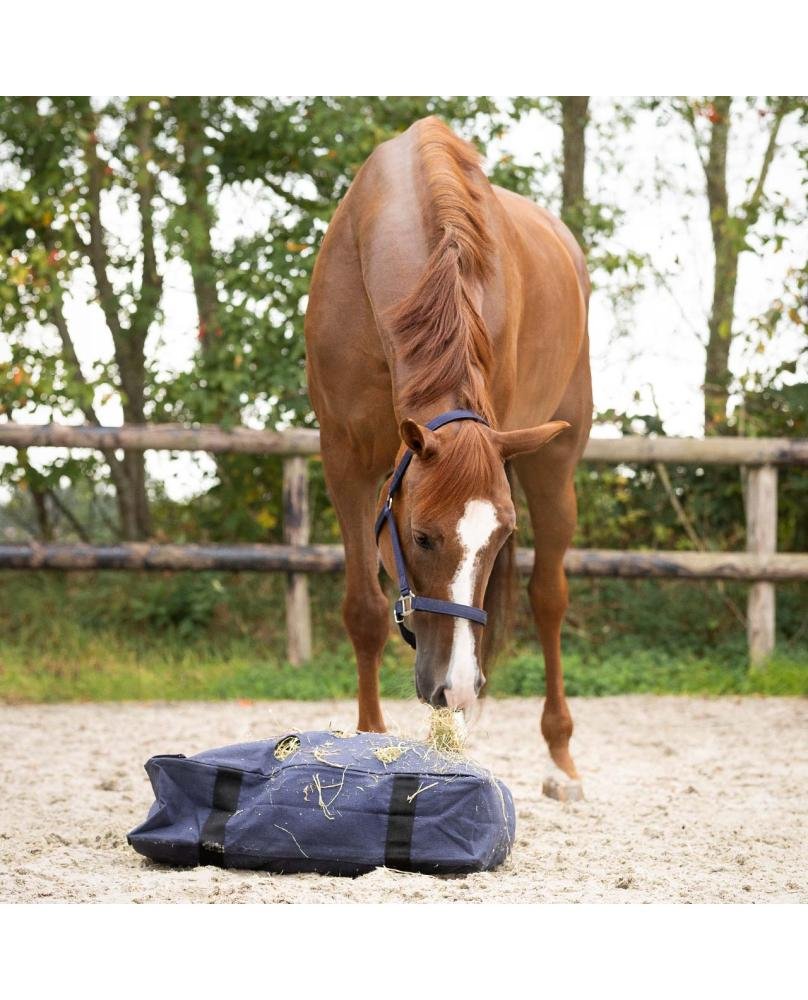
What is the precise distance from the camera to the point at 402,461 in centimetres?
296

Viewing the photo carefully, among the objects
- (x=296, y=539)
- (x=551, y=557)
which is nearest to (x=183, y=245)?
(x=296, y=539)

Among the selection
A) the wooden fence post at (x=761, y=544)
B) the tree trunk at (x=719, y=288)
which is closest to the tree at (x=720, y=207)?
the tree trunk at (x=719, y=288)

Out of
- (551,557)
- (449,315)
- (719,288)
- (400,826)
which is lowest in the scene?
(400,826)

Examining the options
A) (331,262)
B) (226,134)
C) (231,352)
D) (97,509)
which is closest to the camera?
(331,262)

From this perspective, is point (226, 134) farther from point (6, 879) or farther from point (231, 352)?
point (6, 879)

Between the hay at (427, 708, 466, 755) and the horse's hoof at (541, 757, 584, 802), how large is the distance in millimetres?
1145

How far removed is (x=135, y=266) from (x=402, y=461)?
5.86m

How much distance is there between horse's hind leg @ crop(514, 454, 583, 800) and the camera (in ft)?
14.2

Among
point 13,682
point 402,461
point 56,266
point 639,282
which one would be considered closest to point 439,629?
point 402,461

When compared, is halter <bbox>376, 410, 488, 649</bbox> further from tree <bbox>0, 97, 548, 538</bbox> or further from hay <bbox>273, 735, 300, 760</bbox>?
tree <bbox>0, 97, 548, 538</bbox>

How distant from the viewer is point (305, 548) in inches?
267

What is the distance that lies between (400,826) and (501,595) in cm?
89

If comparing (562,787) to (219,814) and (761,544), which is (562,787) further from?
(761,544)

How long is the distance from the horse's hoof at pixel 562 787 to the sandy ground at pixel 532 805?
64mm
